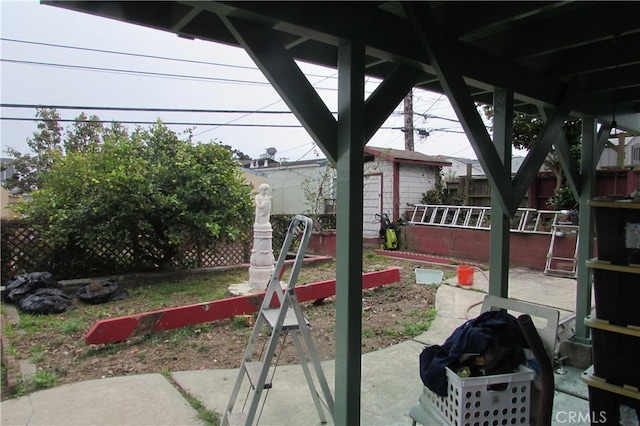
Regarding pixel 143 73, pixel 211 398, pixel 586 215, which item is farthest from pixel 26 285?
pixel 586 215

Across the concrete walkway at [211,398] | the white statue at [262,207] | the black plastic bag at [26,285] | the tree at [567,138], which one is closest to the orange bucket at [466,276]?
Result: the concrete walkway at [211,398]

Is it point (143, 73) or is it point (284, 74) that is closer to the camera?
point (284, 74)

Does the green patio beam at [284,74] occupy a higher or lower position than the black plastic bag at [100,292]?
higher

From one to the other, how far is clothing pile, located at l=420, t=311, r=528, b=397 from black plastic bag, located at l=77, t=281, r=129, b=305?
5.29 m

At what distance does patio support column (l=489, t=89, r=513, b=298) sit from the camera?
2672 millimetres

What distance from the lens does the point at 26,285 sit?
5.45 metres

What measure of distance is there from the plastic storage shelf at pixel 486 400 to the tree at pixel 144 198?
5.60 metres

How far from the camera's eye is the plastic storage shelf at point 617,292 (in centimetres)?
182

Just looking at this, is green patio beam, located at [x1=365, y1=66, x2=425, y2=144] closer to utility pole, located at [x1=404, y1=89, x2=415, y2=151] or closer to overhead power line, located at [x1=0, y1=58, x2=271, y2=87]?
overhead power line, located at [x1=0, y1=58, x2=271, y2=87]

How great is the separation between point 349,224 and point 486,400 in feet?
3.18

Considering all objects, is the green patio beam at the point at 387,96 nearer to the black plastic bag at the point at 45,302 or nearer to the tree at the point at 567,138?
the black plastic bag at the point at 45,302

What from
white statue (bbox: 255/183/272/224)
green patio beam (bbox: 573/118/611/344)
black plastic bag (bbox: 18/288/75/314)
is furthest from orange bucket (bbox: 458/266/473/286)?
black plastic bag (bbox: 18/288/75/314)

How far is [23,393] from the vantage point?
2.99 m

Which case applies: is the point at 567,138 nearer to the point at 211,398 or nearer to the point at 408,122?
the point at 408,122
